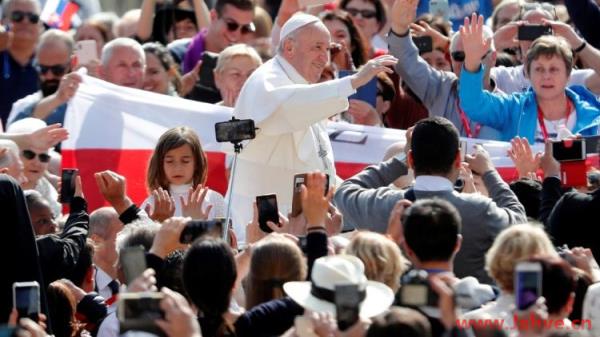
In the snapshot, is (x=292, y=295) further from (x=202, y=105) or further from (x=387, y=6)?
(x=387, y=6)

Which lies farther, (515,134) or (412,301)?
(515,134)

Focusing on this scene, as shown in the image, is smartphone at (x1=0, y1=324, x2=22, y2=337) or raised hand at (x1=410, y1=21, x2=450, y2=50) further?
raised hand at (x1=410, y1=21, x2=450, y2=50)

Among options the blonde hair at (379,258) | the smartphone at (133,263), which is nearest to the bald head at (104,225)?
the blonde hair at (379,258)

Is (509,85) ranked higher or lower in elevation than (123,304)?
higher

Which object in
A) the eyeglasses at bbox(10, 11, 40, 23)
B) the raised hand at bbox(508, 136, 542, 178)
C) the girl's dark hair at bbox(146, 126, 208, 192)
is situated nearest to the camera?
the raised hand at bbox(508, 136, 542, 178)

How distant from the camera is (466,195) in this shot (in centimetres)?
864

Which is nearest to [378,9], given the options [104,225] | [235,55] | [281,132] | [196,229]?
[235,55]

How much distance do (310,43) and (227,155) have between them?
1270 mm

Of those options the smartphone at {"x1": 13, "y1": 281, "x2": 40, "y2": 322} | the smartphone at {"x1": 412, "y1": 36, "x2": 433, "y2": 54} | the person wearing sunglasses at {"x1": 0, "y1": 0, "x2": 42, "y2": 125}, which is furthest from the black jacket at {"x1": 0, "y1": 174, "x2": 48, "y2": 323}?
the person wearing sunglasses at {"x1": 0, "y1": 0, "x2": 42, "y2": 125}

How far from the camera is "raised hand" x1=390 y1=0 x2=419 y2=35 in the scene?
11500 mm

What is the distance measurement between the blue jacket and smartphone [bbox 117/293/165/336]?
5.05m

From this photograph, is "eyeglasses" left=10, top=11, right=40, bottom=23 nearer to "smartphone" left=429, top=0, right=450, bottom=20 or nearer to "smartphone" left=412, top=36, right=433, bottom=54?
"smartphone" left=429, top=0, right=450, bottom=20

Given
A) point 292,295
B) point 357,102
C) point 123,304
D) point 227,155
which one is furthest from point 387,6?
point 123,304

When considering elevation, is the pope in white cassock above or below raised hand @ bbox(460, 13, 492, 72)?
below
